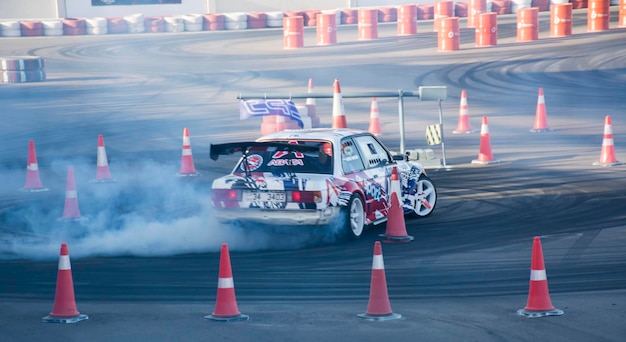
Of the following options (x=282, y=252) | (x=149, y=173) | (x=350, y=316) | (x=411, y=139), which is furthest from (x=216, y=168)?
(x=350, y=316)

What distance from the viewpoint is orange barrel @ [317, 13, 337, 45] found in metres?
39.1

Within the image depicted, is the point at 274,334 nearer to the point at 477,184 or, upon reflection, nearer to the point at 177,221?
the point at 177,221

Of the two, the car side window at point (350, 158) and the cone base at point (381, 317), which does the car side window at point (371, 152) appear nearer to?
the car side window at point (350, 158)

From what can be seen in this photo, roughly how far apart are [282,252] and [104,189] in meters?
6.11

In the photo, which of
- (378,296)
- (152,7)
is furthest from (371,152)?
(152,7)

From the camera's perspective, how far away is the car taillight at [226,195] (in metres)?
11.8

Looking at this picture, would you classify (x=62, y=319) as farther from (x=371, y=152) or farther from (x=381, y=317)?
(x=371, y=152)

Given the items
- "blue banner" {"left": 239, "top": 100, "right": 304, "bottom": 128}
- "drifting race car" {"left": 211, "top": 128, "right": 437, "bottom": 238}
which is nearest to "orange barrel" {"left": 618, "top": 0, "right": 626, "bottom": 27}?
"blue banner" {"left": 239, "top": 100, "right": 304, "bottom": 128}

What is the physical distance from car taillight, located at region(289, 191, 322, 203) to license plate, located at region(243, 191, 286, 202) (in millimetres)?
126

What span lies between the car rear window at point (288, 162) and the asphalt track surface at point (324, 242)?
77 cm

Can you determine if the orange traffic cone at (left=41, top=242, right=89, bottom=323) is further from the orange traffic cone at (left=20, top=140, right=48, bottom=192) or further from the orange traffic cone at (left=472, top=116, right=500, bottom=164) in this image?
the orange traffic cone at (left=472, top=116, right=500, bottom=164)

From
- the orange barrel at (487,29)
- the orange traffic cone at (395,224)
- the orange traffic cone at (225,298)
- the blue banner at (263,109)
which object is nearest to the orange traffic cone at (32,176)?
the blue banner at (263,109)

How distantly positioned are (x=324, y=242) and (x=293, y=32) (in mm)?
27525

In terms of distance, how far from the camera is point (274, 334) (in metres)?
7.88
